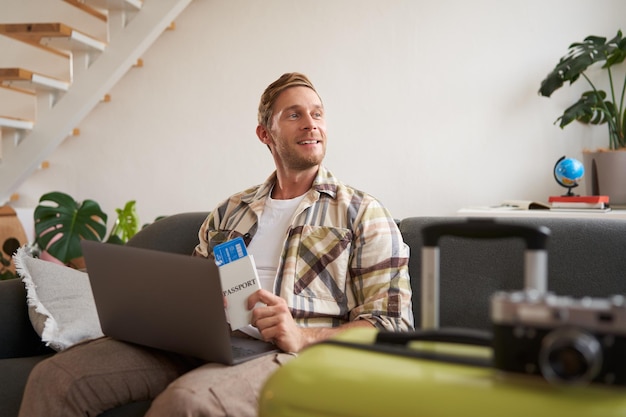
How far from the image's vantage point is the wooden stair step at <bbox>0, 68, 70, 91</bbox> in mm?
3422

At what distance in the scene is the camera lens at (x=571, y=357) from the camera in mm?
742

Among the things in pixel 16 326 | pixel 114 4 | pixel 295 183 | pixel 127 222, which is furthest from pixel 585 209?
pixel 114 4

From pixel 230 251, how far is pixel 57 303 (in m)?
0.68

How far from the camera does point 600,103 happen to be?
3246 mm

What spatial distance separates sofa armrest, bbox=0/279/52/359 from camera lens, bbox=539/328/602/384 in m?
1.69

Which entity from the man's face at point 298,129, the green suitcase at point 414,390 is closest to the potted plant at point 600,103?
the man's face at point 298,129

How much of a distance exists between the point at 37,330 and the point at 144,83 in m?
2.37

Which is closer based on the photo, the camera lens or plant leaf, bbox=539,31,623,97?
the camera lens

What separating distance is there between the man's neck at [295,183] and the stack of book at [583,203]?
120 centimetres

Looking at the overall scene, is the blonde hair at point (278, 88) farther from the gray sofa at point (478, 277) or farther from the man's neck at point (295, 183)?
the gray sofa at point (478, 277)

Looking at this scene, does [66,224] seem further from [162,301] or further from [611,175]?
[611,175]

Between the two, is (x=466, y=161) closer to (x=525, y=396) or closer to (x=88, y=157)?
(x=88, y=157)

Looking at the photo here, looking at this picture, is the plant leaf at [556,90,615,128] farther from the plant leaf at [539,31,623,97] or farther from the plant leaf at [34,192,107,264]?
the plant leaf at [34,192,107,264]

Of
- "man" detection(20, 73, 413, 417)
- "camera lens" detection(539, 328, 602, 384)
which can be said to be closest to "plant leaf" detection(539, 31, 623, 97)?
"man" detection(20, 73, 413, 417)
